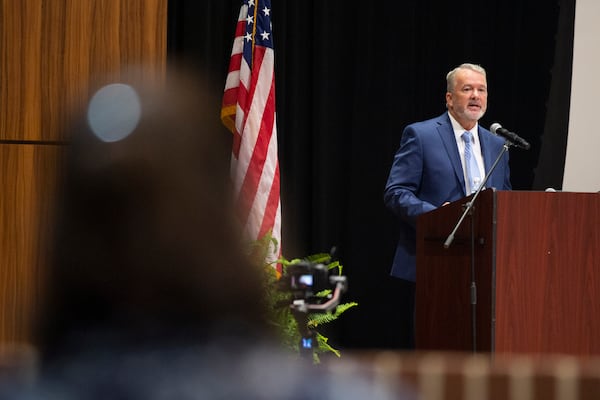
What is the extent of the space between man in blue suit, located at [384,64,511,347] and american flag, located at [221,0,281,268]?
0.67m

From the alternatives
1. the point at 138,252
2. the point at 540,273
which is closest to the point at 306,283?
the point at 138,252

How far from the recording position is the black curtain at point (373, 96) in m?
6.62

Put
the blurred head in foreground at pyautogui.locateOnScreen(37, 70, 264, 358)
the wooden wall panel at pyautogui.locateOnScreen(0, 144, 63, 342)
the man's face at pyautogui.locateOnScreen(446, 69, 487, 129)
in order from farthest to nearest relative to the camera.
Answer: the man's face at pyautogui.locateOnScreen(446, 69, 487, 129), the wooden wall panel at pyautogui.locateOnScreen(0, 144, 63, 342), the blurred head in foreground at pyautogui.locateOnScreen(37, 70, 264, 358)

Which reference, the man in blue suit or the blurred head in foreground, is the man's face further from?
the blurred head in foreground

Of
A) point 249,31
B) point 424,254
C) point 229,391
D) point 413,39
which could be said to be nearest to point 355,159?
point 413,39

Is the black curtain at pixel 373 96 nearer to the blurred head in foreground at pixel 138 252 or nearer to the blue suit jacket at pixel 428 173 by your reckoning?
the blue suit jacket at pixel 428 173

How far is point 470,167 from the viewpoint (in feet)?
17.7

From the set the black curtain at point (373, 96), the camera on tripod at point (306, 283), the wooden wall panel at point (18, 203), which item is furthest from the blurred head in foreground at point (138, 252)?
the black curtain at point (373, 96)

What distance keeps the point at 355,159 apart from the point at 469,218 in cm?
253

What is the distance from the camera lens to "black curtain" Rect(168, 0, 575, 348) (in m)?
6.62

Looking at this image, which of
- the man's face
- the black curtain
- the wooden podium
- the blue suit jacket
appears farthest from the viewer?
the black curtain

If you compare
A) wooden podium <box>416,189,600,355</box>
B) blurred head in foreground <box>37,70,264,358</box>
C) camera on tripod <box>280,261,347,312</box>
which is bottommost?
wooden podium <box>416,189,600,355</box>

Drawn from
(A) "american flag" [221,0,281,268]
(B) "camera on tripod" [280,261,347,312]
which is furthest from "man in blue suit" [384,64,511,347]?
(B) "camera on tripod" [280,261,347,312]

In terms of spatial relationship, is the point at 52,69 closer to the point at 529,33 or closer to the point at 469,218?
the point at 469,218
